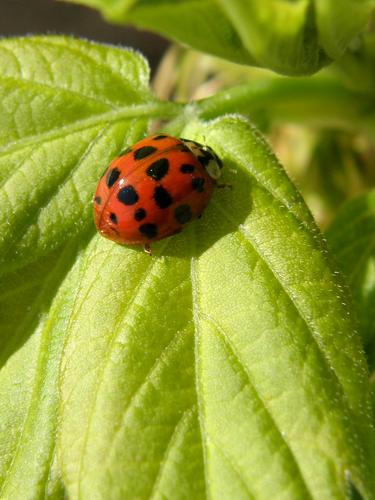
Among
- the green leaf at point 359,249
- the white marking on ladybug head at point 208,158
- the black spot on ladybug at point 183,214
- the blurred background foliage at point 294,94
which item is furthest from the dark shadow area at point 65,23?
the black spot on ladybug at point 183,214

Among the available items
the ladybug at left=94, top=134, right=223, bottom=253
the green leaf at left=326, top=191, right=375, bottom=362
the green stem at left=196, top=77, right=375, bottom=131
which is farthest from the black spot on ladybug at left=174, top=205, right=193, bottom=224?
the green leaf at left=326, top=191, right=375, bottom=362

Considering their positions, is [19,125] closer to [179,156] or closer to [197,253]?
[179,156]

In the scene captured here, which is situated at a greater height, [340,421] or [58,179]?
[58,179]

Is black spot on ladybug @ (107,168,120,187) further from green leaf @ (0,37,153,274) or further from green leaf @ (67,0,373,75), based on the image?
green leaf @ (67,0,373,75)

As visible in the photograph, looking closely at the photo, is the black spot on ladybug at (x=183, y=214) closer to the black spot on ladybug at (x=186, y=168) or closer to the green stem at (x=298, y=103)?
the black spot on ladybug at (x=186, y=168)

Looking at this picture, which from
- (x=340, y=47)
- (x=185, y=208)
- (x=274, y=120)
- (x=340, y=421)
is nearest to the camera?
(x=340, y=421)

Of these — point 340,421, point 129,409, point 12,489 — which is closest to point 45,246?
point 129,409
